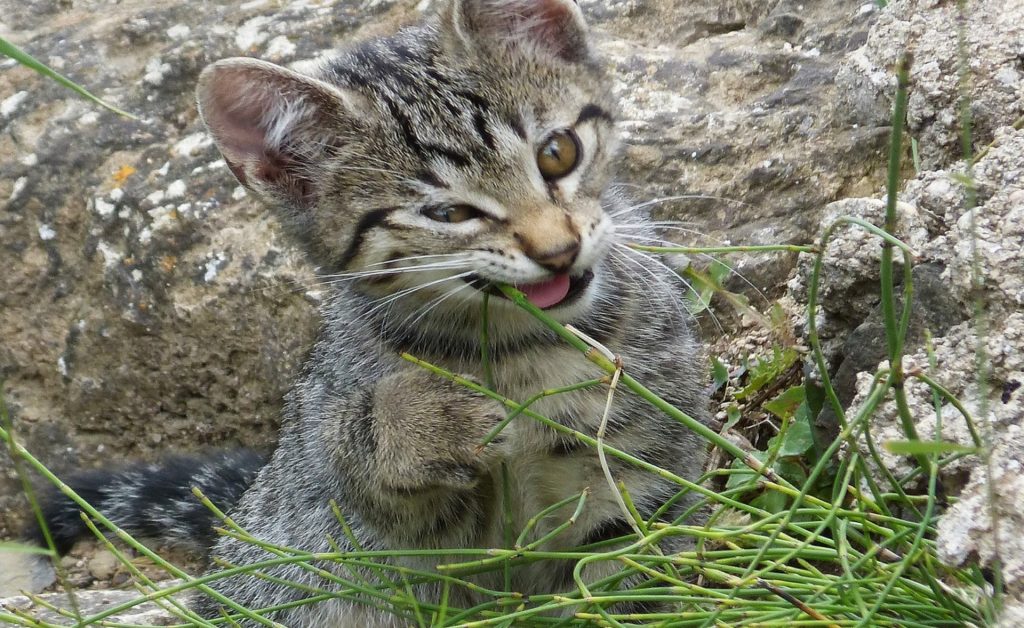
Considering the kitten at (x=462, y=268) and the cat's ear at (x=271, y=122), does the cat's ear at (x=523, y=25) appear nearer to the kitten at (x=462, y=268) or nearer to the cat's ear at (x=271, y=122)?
the kitten at (x=462, y=268)

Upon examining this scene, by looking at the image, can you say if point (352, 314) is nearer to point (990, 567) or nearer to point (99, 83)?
point (990, 567)

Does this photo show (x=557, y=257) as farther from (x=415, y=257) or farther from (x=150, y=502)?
(x=150, y=502)

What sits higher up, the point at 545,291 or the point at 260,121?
the point at 260,121

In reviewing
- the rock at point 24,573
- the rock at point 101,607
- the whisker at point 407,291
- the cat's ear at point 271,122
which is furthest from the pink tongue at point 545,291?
the rock at point 24,573

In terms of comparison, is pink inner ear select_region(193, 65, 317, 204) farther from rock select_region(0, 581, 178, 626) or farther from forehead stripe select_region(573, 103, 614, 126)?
rock select_region(0, 581, 178, 626)

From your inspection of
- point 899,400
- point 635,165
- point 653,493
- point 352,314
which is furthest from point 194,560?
point 899,400

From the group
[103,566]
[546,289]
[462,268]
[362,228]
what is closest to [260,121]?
[362,228]
